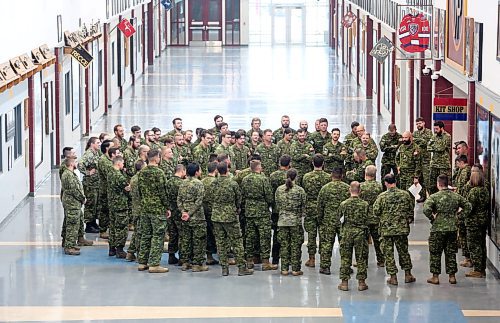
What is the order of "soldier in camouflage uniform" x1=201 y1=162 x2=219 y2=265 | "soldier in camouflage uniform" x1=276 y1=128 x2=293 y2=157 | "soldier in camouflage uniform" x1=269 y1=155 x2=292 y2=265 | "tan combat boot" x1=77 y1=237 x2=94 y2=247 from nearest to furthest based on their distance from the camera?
"soldier in camouflage uniform" x1=201 y1=162 x2=219 y2=265, "soldier in camouflage uniform" x1=269 y1=155 x2=292 y2=265, "tan combat boot" x1=77 y1=237 x2=94 y2=247, "soldier in camouflage uniform" x1=276 y1=128 x2=293 y2=157

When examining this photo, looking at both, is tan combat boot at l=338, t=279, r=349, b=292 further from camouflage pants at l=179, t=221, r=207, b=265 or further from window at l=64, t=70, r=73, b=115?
window at l=64, t=70, r=73, b=115

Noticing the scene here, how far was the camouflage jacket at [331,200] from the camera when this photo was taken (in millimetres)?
17484

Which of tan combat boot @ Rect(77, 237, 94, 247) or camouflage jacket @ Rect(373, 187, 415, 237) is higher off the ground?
camouflage jacket @ Rect(373, 187, 415, 237)

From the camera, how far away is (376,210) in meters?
17.1

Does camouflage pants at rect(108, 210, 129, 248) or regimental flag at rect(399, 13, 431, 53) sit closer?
camouflage pants at rect(108, 210, 129, 248)

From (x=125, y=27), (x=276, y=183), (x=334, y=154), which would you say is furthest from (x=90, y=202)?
(x=125, y=27)

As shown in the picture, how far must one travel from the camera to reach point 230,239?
58.6 feet

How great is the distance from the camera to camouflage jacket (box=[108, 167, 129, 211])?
18984mm

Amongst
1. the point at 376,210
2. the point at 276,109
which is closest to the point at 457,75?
the point at 376,210

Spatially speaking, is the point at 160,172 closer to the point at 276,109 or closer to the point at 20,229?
the point at 20,229

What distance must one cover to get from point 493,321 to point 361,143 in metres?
7.16

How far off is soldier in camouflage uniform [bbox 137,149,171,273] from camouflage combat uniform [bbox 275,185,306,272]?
1.72 metres

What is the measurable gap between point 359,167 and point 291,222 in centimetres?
333

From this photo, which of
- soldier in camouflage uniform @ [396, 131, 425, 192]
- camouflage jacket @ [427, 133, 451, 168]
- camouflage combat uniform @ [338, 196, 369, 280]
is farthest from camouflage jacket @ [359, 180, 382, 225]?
soldier in camouflage uniform @ [396, 131, 425, 192]
